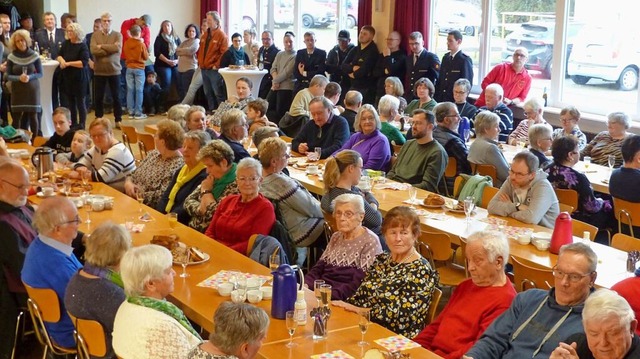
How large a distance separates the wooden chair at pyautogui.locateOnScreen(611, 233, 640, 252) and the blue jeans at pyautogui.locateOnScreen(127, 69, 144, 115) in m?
10.7

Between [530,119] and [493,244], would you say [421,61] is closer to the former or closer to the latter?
[530,119]

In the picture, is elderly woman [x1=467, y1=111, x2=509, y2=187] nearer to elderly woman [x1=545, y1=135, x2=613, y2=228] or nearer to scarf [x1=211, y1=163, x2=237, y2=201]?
elderly woman [x1=545, y1=135, x2=613, y2=228]

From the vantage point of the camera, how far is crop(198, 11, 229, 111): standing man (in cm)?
1473

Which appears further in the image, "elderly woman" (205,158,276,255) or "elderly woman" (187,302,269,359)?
"elderly woman" (205,158,276,255)

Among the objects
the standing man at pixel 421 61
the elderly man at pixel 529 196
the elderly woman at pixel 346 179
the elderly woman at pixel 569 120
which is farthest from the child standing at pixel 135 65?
the elderly man at pixel 529 196

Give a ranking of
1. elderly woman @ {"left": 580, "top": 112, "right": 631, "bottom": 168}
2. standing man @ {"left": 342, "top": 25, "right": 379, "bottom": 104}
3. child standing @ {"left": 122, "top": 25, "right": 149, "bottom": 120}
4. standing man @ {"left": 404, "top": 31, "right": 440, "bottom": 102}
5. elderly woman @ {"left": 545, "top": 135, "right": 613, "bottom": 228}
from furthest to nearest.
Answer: child standing @ {"left": 122, "top": 25, "right": 149, "bottom": 120} → standing man @ {"left": 342, "top": 25, "right": 379, "bottom": 104} → standing man @ {"left": 404, "top": 31, "right": 440, "bottom": 102} → elderly woman @ {"left": 580, "top": 112, "right": 631, "bottom": 168} → elderly woman @ {"left": 545, "top": 135, "right": 613, "bottom": 228}

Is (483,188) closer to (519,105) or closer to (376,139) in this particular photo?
(376,139)

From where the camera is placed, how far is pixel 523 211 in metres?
5.89

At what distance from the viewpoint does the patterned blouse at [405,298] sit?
4.36 meters

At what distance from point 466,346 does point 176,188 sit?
304 cm

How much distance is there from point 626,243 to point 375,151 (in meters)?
3.15

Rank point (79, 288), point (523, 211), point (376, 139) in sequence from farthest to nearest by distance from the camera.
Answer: point (376, 139) < point (523, 211) < point (79, 288)

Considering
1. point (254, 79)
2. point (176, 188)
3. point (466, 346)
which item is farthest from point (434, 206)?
point (254, 79)

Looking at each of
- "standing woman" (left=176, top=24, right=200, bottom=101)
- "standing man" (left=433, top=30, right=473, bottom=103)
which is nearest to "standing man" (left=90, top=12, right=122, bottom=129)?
"standing woman" (left=176, top=24, right=200, bottom=101)
